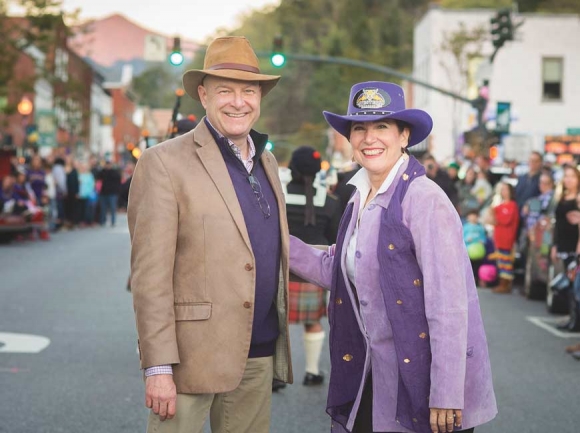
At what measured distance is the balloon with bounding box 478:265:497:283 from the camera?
1562 centimetres

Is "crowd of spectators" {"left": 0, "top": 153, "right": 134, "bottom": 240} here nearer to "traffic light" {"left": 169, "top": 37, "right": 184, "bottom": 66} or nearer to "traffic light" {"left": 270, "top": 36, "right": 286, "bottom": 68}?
"traffic light" {"left": 169, "top": 37, "right": 184, "bottom": 66}

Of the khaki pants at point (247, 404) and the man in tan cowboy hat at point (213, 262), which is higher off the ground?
the man in tan cowboy hat at point (213, 262)

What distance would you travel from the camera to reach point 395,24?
2822 inches

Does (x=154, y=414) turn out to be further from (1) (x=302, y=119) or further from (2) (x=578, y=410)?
(1) (x=302, y=119)

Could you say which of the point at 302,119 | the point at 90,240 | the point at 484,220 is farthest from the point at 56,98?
the point at 302,119

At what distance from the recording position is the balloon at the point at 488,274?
51.2 ft

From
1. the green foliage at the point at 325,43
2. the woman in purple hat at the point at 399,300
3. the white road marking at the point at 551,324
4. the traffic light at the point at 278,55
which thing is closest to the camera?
the woman in purple hat at the point at 399,300

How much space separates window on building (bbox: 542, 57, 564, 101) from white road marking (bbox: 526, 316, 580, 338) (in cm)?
3445

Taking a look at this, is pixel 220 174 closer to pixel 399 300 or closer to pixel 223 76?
pixel 223 76

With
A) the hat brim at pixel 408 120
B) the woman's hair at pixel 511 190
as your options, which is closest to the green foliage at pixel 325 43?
the woman's hair at pixel 511 190

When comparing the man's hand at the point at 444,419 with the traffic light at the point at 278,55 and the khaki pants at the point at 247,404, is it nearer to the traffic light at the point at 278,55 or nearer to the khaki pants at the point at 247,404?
the khaki pants at the point at 247,404

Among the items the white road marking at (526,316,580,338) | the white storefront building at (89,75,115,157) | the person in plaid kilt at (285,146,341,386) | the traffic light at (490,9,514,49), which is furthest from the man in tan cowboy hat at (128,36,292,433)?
the white storefront building at (89,75,115,157)

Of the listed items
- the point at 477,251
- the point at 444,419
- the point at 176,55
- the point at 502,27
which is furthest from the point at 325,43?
the point at 444,419

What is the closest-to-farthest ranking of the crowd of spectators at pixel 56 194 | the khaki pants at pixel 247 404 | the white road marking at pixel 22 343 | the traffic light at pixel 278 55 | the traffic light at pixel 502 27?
the khaki pants at pixel 247 404
the white road marking at pixel 22 343
the crowd of spectators at pixel 56 194
the traffic light at pixel 502 27
the traffic light at pixel 278 55
